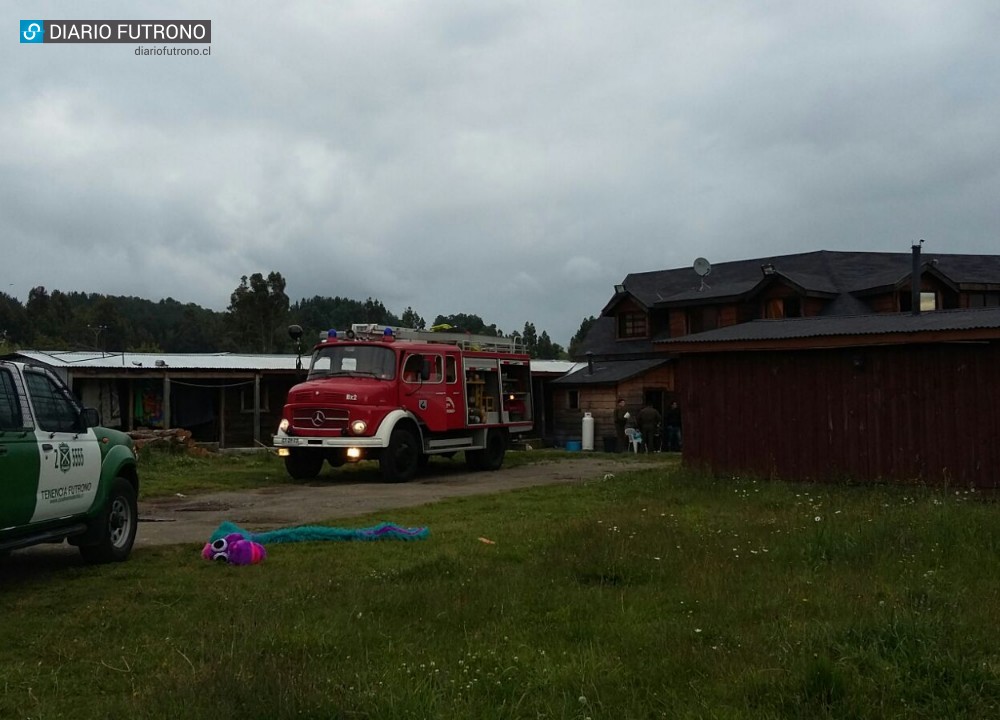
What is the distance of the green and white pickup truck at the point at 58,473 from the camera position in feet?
23.5

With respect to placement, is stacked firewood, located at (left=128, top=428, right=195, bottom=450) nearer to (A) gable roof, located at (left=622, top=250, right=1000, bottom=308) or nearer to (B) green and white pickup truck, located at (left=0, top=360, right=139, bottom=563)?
(B) green and white pickup truck, located at (left=0, top=360, right=139, bottom=563)

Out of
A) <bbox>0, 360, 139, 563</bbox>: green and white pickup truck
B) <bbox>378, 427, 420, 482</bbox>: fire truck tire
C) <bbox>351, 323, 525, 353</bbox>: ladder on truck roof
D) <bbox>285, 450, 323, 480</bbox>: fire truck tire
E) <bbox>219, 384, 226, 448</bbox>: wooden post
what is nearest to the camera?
<bbox>0, 360, 139, 563</bbox>: green and white pickup truck

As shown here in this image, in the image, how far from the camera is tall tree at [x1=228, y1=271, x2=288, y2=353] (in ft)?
213

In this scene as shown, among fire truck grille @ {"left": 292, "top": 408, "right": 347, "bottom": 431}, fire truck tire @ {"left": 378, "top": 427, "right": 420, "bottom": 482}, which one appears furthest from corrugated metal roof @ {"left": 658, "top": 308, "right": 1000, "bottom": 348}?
fire truck grille @ {"left": 292, "top": 408, "right": 347, "bottom": 431}

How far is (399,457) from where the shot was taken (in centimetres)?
1752

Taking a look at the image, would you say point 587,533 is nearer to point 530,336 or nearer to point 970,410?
point 970,410

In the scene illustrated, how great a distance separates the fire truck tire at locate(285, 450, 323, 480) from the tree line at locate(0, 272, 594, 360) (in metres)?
30.6

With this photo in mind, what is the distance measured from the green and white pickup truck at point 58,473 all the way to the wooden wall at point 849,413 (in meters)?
9.92

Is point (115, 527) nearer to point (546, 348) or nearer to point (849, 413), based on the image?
point (849, 413)

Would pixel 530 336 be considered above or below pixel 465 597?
above

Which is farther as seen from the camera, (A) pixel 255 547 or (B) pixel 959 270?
(B) pixel 959 270

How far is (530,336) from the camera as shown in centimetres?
9719

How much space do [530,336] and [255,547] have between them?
88.7 metres

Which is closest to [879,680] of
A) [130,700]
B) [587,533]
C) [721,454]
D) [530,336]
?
[130,700]
